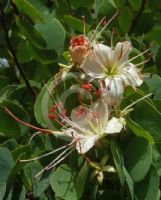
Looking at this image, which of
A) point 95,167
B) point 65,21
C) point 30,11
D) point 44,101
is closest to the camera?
point 95,167

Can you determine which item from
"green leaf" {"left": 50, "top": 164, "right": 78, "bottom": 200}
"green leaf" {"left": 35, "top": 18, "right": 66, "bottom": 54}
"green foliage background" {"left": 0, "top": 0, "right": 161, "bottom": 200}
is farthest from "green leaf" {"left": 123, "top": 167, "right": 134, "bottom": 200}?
"green leaf" {"left": 35, "top": 18, "right": 66, "bottom": 54}

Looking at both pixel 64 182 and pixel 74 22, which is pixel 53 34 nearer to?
pixel 74 22

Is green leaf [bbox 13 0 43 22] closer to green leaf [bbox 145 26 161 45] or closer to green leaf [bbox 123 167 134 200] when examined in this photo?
green leaf [bbox 145 26 161 45]

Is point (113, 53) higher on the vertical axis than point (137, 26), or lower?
higher

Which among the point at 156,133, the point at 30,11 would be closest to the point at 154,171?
the point at 156,133

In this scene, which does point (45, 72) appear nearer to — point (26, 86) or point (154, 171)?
point (26, 86)

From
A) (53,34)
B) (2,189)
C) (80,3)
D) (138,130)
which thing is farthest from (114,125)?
(80,3)

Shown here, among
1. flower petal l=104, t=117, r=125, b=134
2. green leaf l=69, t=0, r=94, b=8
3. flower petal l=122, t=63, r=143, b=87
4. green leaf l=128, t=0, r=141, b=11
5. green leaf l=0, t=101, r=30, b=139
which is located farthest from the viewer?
green leaf l=69, t=0, r=94, b=8
